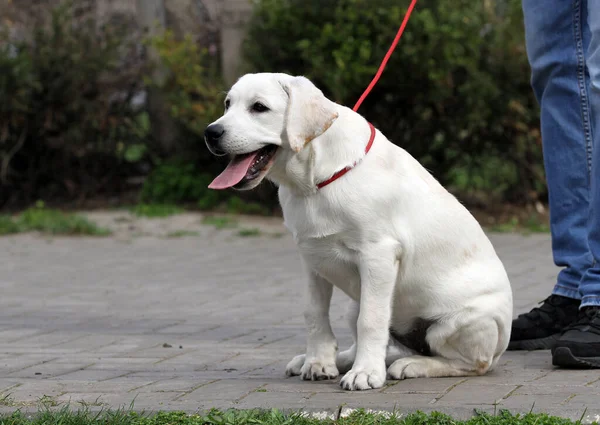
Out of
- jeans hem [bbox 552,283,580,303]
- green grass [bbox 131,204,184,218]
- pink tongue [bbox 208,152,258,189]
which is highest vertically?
pink tongue [bbox 208,152,258,189]

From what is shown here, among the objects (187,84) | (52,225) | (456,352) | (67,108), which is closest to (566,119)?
(456,352)

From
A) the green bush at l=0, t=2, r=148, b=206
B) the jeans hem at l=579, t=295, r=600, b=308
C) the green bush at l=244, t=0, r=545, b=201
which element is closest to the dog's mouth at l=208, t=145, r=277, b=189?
the jeans hem at l=579, t=295, r=600, b=308

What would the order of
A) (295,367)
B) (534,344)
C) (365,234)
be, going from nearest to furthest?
(365,234) < (295,367) < (534,344)

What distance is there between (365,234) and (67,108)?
744 cm

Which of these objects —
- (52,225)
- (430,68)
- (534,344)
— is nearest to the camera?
(534,344)

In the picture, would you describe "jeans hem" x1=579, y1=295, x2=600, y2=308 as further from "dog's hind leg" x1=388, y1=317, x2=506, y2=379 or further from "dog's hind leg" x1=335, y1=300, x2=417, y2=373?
"dog's hind leg" x1=335, y1=300, x2=417, y2=373

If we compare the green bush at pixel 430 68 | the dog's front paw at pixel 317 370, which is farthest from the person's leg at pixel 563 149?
the green bush at pixel 430 68

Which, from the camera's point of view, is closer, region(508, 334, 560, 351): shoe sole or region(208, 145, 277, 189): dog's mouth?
region(208, 145, 277, 189): dog's mouth

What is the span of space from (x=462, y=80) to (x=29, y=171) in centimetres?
490

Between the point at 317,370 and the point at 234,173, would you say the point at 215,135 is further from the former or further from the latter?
the point at 317,370

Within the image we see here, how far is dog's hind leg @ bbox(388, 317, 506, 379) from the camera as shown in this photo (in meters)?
3.77

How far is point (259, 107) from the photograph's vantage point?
3.68 m

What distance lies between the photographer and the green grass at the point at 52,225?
970 centimetres

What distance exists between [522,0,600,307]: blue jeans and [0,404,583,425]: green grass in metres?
1.51
